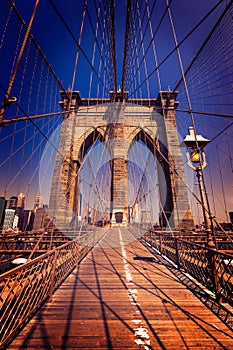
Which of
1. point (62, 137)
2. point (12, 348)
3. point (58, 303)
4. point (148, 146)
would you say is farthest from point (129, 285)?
point (148, 146)

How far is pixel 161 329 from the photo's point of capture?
67.8 inches

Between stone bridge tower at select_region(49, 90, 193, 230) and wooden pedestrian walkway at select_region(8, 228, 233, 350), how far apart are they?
29.6 ft

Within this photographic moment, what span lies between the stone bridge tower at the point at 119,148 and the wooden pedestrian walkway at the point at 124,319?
9.03 metres

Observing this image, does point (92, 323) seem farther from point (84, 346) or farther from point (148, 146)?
point (148, 146)

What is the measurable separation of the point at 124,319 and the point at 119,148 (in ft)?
42.7

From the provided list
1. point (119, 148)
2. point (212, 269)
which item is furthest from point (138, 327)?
point (119, 148)

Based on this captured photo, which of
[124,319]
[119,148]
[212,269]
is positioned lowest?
[124,319]

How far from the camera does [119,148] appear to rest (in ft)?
46.8

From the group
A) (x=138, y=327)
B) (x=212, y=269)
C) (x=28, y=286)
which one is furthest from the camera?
(x=212, y=269)

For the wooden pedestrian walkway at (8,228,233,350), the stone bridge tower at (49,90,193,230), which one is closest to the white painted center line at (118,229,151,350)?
the wooden pedestrian walkway at (8,228,233,350)

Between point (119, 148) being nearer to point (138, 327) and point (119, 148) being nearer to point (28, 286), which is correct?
point (28, 286)

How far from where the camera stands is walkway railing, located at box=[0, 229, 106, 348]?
1.50 meters

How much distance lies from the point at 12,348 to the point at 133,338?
3.60 ft

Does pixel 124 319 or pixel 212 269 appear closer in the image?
pixel 124 319
